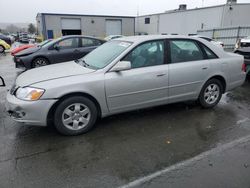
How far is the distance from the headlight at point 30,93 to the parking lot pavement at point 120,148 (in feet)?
2.32

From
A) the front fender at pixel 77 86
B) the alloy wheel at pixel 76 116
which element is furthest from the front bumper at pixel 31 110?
the alloy wheel at pixel 76 116

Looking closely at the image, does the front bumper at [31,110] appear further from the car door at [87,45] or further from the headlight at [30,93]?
the car door at [87,45]

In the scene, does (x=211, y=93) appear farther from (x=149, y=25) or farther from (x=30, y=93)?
(x=149, y=25)

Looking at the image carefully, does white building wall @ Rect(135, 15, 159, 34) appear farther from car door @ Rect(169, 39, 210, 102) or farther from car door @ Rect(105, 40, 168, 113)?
car door @ Rect(105, 40, 168, 113)

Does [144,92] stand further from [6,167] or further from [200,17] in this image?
[200,17]

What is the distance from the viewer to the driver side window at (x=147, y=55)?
12.5 feet

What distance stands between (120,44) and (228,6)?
96.9 feet

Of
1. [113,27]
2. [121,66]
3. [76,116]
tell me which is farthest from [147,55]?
[113,27]

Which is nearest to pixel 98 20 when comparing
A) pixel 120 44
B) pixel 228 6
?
pixel 228 6

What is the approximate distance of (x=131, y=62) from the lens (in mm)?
3793

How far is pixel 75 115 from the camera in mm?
3510

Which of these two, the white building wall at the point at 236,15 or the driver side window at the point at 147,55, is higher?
the white building wall at the point at 236,15

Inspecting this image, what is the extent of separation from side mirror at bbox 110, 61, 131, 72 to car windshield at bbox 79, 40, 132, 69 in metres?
0.18

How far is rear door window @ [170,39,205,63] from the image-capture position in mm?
4160
